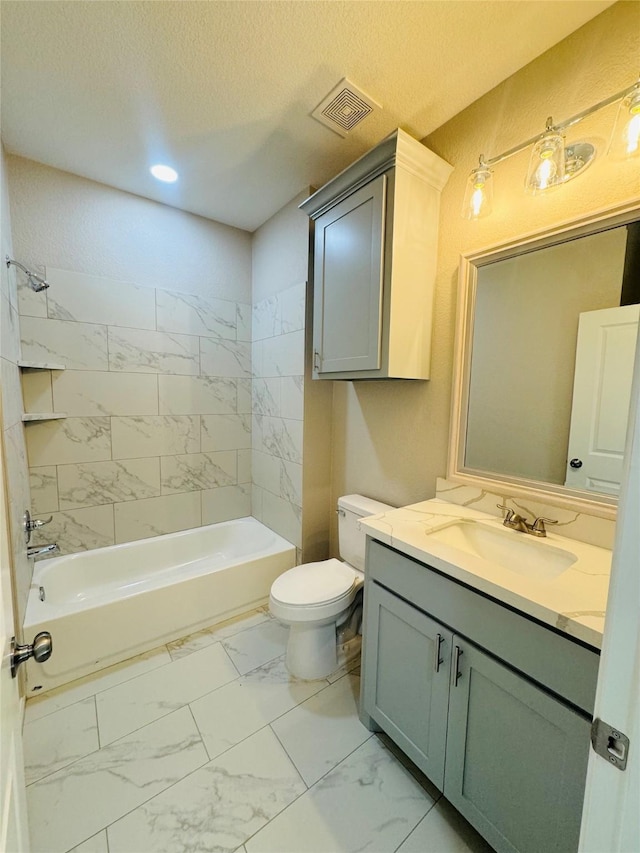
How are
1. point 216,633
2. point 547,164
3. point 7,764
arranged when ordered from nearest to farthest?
point 7,764
point 547,164
point 216,633

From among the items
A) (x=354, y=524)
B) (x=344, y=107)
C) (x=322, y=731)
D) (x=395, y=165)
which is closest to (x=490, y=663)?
(x=322, y=731)

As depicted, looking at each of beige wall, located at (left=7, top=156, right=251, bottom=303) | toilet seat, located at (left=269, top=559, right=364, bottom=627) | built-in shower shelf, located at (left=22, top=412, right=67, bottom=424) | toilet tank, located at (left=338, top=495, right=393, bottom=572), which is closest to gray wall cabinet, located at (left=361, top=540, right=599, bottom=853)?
toilet seat, located at (left=269, top=559, right=364, bottom=627)

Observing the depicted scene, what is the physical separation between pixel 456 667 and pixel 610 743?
0.67 m

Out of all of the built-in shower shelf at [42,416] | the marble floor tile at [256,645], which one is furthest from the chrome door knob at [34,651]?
the built-in shower shelf at [42,416]

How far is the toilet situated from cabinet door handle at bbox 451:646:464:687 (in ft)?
2.23

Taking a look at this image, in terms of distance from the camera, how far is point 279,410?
2455 mm

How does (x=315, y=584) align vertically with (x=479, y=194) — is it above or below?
below

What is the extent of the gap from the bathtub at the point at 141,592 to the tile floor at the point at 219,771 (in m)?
0.13

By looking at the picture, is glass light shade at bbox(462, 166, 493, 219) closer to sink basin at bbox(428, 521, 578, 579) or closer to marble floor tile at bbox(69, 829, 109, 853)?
sink basin at bbox(428, 521, 578, 579)

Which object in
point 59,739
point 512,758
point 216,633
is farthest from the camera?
point 216,633

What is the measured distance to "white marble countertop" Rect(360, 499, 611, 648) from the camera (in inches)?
31.3

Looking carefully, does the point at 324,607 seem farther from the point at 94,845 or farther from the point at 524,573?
the point at 94,845

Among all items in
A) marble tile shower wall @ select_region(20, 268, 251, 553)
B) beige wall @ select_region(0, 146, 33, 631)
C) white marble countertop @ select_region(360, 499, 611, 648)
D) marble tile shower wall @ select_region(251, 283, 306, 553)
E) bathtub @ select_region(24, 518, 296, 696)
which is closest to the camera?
white marble countertop @ select_region(360, 499, 611, 648)

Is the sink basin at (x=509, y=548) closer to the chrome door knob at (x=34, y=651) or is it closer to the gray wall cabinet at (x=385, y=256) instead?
the gray wall cabinet at (x=385, y=256)
